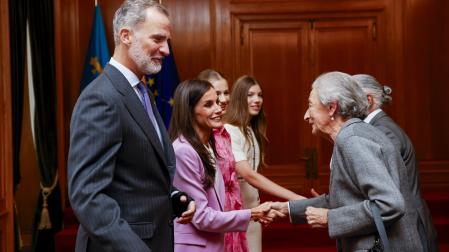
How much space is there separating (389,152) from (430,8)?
5.00 m

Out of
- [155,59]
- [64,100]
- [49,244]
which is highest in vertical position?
[155,59]

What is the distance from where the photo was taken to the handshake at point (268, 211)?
3031 millimetres

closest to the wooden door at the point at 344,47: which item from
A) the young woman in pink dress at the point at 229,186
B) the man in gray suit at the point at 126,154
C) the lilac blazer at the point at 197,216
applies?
the young woman in pink dress at the point at 229,186

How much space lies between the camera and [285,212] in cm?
309

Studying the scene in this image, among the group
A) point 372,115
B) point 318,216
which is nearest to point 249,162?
point 372,115

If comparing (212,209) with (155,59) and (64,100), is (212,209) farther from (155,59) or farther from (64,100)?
(64,100)

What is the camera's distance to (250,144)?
4.05m

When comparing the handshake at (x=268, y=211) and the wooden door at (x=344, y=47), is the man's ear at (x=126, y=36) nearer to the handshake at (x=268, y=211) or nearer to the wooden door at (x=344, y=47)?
the handshake at (x=268, y=211)

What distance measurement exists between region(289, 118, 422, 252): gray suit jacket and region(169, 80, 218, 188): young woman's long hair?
0.64 m

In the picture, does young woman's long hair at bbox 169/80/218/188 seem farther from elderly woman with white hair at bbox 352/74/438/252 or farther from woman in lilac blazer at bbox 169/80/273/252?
elderly woman with white hair at bbox 352/74/438/252

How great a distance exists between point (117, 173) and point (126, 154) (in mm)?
68

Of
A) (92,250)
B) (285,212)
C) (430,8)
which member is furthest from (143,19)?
(430,8)

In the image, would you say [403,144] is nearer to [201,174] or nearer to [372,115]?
[372,115]

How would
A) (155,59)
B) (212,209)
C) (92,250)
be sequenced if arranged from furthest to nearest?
(212,209) → (155,59) → (92,250)
